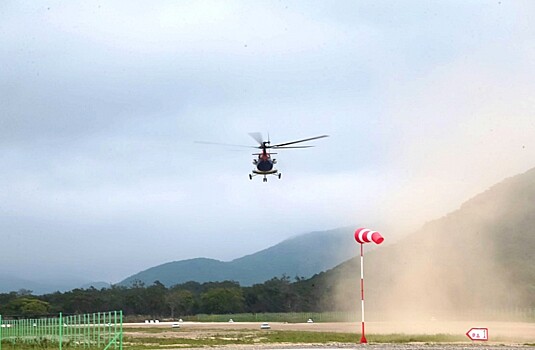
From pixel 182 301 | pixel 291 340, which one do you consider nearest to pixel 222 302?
pixel 182 301

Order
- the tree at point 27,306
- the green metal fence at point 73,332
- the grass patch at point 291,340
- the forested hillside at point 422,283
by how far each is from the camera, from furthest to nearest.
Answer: the tree at point 27,306, the forested hillside at point 422,283, the grass patch at point 291,340, the green metal fence at point 73,332

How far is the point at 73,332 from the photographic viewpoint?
37.9 metres

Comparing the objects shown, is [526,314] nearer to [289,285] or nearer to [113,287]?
[289,285]

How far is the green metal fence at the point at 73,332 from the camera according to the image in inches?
1362

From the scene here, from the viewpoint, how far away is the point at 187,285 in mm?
191625

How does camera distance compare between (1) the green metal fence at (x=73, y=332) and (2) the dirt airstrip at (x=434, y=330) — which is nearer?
(1) the green metal fence at (x=73, y=332)

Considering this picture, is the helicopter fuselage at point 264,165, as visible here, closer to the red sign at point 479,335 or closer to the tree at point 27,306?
the red sign at point 479,335

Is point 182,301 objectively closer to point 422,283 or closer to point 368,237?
point 422,283

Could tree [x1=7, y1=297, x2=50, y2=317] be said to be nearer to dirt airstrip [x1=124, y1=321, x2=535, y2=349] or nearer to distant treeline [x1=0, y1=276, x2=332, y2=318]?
distant treeline [x1=0, y1=276, x2=332, y2=318]

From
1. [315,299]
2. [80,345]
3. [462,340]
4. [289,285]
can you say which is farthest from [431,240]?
[80,345]

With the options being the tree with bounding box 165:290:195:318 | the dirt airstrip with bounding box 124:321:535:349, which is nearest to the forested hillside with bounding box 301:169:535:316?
the dirt airstrip with bounding box 124:321:535:349

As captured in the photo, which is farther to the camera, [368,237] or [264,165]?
[264,165]

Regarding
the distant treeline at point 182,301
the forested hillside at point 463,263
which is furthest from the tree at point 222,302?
the forested hillside at point 463,263

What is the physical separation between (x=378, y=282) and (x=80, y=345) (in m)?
79.1
